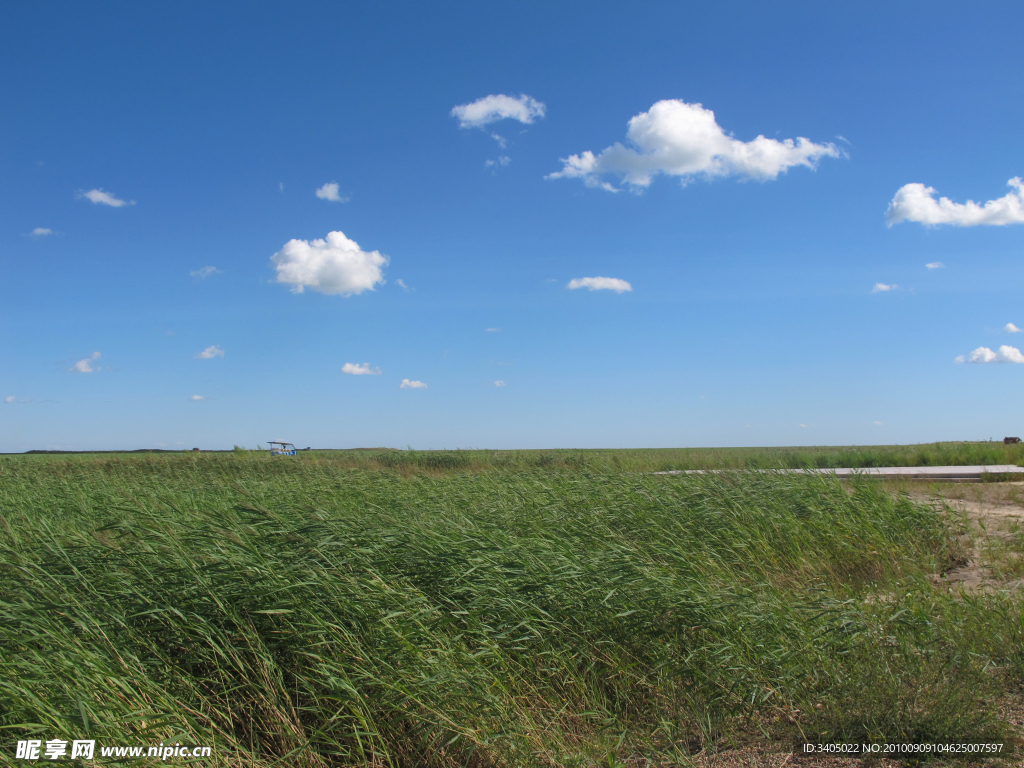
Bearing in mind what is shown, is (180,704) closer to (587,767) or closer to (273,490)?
(587,767)

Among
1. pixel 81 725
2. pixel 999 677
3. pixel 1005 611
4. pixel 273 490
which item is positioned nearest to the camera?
pixel 81 725

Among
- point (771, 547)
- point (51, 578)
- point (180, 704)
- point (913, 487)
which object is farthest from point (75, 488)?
point (913, 487)

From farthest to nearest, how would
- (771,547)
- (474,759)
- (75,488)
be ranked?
1. (75,488)
2. (771,547)
3. (474,759)

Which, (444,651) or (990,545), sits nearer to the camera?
(444,651)

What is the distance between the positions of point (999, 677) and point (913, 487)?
31.6 ft

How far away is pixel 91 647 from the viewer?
3477 millimetres

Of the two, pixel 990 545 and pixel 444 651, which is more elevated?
pixel 444 651

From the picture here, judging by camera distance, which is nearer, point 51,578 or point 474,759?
point 474,759

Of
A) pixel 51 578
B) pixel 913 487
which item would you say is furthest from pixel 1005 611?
pixel 913 487

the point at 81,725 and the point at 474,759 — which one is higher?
the point at 81,725

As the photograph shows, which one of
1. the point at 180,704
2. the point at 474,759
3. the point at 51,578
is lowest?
the point at 474,759

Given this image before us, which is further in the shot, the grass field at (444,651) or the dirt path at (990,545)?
the dirt path at (990,545)

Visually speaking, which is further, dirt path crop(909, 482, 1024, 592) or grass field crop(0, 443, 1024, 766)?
dirt path crop(909, 482, 1024, 592)

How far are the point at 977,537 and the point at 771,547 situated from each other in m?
3.25
